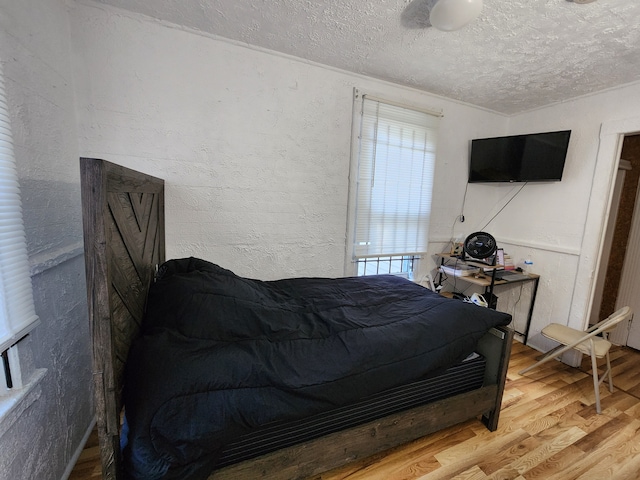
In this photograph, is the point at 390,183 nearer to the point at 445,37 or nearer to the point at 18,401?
the point at 445,37

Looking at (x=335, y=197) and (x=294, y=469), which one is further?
(x=335, y=197)

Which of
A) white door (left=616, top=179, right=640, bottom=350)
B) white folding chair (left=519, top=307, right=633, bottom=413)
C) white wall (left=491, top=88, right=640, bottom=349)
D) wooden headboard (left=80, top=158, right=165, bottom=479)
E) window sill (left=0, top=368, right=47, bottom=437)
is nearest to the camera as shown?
wooden headboard (left=80, top=158, right=165, bottom=479)

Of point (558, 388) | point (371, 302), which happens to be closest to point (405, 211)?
point (371, 302)

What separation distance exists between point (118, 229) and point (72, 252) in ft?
2.52

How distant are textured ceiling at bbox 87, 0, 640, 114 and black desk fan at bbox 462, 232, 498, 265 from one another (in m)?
1.39

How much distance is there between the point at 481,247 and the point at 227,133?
2561 millimetres

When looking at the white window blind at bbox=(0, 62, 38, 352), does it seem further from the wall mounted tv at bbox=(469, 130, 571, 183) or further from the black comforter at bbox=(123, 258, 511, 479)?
the wall mounted tv at bbox=(469, 130, 571, 183)

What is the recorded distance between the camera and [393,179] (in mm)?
2594

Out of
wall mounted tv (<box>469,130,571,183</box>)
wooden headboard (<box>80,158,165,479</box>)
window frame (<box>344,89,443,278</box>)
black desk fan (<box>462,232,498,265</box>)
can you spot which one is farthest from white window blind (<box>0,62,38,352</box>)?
wall mounted tv (<box>469,130,571,183</box>)

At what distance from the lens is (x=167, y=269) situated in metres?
1.56

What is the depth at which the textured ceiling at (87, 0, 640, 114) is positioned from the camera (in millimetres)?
1482

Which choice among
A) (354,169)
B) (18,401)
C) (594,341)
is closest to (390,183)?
(354,169)

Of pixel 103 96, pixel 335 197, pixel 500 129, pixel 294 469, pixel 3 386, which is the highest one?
pixel 500 129

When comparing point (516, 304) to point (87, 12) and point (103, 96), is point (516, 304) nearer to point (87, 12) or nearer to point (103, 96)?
point (103, 96)
